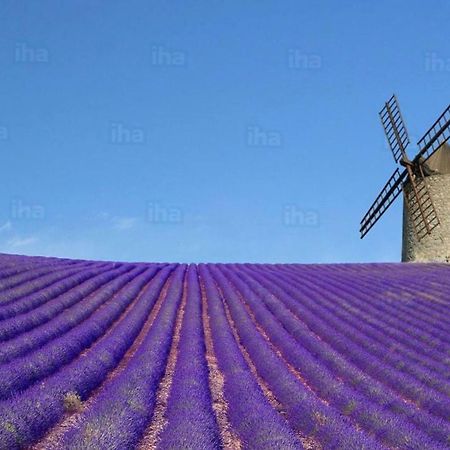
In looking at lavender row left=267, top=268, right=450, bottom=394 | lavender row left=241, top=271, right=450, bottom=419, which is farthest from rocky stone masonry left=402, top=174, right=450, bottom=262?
lavender row left=241, top=271, right=450, bottom=419

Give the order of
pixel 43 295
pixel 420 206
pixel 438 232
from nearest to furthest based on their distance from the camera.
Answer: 1. pixel 43 295
2. pixel 420 206
3. pixel 438 232

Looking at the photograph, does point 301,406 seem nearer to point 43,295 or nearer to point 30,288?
point 43,295

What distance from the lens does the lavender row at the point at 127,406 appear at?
516cm

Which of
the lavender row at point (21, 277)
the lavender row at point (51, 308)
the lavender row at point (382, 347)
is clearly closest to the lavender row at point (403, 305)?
the lavender row at point (382, 347)

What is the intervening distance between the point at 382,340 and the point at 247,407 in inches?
232

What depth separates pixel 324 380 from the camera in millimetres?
8516

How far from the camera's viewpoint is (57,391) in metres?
6.55

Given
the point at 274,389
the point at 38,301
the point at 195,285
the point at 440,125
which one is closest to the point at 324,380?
the point at 274,389

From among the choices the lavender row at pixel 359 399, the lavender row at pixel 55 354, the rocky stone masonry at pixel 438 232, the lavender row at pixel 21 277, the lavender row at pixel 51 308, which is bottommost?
the lavender row at pixel 359 399

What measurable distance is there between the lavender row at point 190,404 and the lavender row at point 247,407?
0.97 ft

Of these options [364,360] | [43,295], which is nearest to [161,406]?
[364,360]

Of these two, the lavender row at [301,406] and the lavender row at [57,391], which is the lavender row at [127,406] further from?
the lavender row at [301,406]

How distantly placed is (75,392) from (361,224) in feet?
90.2

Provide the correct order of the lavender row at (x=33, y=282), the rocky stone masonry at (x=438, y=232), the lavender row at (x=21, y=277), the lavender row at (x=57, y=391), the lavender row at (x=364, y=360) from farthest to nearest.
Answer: the rocky stone masonry at (x=438, y=232) < the lavender row at (x=21, y=277) < the lavender row at (x=33, y=282) < the lavender row at (x=364, y=360) < the lavender row at (x=57, y=391)
